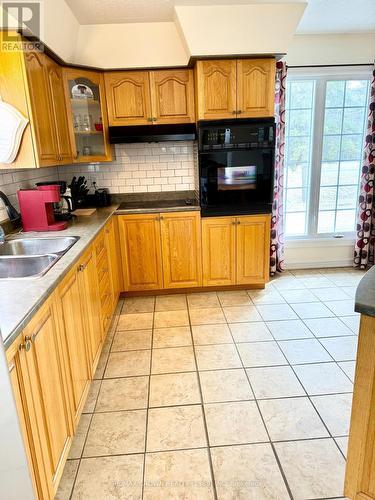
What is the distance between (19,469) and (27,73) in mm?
2046

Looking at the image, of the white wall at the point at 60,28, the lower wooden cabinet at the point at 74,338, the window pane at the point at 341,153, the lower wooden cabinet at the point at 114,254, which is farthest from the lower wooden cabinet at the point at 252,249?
the white wall at the point at 60,28

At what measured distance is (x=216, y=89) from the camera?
3082 mm

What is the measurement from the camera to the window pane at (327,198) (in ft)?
13.2

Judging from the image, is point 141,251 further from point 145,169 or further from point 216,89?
point 216,89

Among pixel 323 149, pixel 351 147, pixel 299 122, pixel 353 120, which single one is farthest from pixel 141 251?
pixel 353 120

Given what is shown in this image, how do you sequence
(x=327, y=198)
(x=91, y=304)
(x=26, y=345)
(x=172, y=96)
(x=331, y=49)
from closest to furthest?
(x=26, y=345), (x=91, y=304), (x=172, y=96), (x=331, y=49), (x=327, y=198)

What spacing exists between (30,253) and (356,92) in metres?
3.61

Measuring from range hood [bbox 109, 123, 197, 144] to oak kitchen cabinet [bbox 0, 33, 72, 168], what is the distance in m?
0.61

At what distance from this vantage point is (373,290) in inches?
49.5

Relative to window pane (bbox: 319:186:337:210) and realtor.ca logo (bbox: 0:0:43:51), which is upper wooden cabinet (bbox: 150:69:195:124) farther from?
window pane (bbox: 319:186:337:210)

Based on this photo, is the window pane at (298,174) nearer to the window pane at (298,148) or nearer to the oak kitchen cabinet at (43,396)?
the window pane at (298,148)

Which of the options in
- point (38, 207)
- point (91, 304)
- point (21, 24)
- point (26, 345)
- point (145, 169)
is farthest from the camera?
point (145, 169)

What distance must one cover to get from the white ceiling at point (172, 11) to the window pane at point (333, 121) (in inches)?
30.5

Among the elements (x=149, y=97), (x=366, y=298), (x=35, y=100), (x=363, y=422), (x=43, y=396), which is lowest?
(x=363, y=422)
